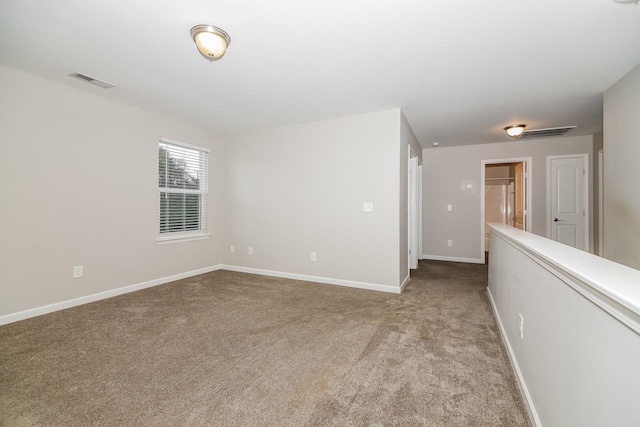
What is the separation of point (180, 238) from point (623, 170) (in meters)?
5.51

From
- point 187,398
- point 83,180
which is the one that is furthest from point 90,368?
point 83,180

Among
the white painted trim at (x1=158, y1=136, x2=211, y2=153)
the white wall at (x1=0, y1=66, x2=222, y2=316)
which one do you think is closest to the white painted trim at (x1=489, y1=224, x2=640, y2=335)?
the white wall at (x1=0, y1=66, x2=222, y2=316)

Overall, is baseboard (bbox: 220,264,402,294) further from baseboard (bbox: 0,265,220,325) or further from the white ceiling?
the white ceiling

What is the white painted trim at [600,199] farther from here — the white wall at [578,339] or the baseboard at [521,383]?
the white wall at [578,339]

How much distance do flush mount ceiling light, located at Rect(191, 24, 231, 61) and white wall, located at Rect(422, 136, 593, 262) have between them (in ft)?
16.9

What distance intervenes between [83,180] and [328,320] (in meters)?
3.21

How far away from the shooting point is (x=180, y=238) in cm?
432

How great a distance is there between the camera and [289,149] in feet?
Result: 14.7

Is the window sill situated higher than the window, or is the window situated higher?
the window

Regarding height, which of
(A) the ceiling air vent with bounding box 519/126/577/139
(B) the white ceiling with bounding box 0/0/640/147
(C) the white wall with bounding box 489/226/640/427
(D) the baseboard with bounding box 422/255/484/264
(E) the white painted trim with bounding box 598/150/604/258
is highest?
(A) the ceiling air vent with bounding box 519/126/577/139

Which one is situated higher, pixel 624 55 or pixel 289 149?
pixel 624 55

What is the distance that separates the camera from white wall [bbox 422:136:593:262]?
17.5 feet

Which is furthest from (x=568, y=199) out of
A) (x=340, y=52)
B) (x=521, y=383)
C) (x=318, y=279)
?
(x=340, y=52)

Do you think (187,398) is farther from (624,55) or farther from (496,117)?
(496,117)
